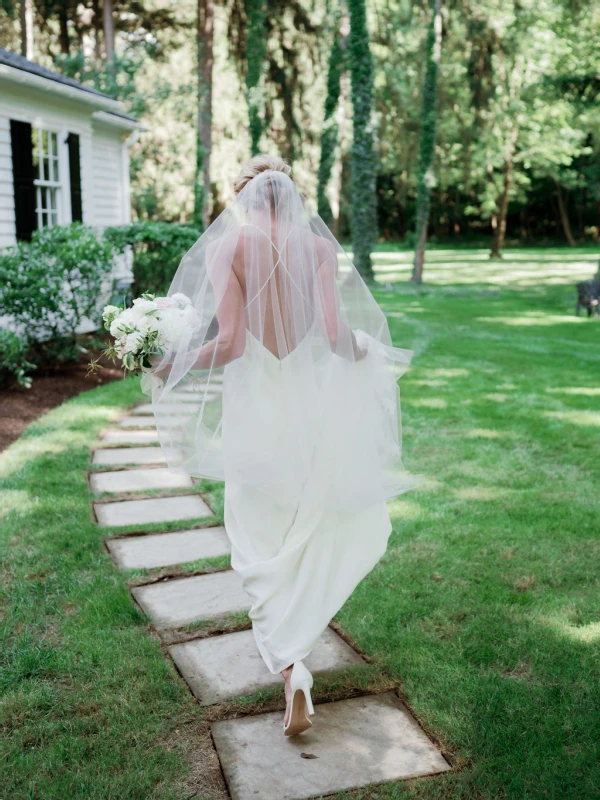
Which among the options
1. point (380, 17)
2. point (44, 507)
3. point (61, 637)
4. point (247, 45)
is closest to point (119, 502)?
point (44, 507)

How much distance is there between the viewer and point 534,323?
13.7 m

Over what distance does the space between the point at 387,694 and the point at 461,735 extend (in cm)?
37

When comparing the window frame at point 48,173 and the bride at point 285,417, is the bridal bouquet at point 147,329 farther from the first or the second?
the window frame at point 48,173

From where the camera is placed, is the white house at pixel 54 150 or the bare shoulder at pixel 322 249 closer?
the bare shoulder at pixel 322 249

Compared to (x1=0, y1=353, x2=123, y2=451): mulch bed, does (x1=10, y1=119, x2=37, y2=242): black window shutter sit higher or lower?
higher

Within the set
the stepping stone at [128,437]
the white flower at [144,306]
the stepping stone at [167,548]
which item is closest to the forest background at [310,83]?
the stepping stone at [128,437]

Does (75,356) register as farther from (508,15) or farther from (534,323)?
(508,15)

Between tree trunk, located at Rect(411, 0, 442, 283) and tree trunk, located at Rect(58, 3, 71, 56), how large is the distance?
36.6 ft

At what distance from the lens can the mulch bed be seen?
258 inches

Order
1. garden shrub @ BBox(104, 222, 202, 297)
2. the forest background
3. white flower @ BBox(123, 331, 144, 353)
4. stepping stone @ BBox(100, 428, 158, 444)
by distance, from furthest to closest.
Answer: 1. the forest background
2. garden shrub @ BBox(104, 222, 202, 297)
3. stepping stone @ BBox(100, 428, 158, 444)
4. white flower @ BBox(123, 331, 144, 353)

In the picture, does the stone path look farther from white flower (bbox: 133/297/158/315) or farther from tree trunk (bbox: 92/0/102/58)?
tree trunk (bbox: 92/0/102/58)

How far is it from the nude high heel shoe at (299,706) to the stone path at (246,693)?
7 cm

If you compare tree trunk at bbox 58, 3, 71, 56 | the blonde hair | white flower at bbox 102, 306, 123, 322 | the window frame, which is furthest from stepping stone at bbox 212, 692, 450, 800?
tree trunk at bbox 58, 3, 71, 56

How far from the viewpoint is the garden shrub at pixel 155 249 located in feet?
35.0
